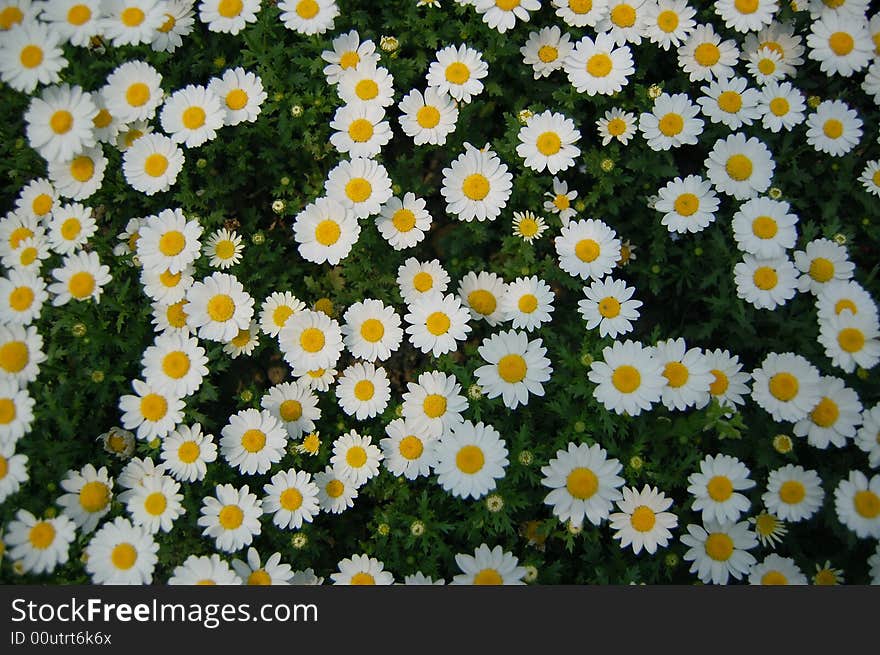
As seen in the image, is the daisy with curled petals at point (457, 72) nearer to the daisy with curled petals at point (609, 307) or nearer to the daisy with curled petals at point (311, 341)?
the daisy with curled petals at point (609, 307)

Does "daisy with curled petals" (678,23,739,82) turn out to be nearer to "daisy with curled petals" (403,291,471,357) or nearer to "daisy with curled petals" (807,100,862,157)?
"daisy with curled petals" (807,100,862,157)

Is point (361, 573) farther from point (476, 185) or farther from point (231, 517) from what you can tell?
point (476, 185)

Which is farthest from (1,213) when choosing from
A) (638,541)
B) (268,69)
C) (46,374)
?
(638,541)

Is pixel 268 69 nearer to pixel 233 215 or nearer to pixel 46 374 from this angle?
pixel 233 215

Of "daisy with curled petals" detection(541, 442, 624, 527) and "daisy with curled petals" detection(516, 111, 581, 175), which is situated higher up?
"daisy with curled petals" detection(516, 111, 581, 175)

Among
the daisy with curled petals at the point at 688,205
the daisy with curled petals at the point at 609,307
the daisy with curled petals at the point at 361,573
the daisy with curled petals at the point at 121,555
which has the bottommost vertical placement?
the daisy with curled petals at the point at 361,573

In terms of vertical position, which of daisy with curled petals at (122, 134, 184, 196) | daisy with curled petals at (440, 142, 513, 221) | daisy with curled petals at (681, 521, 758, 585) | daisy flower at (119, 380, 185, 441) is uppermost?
daisy with curled petals at (122, 134, 184, 196)

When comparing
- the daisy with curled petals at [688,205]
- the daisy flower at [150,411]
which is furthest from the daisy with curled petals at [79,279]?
the daisy with curled petals at [688,205]

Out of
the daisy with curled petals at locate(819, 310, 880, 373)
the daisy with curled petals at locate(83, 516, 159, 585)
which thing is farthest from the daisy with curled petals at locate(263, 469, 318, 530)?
the daisy with curled petals at locate(819, 310, 880, 373)
